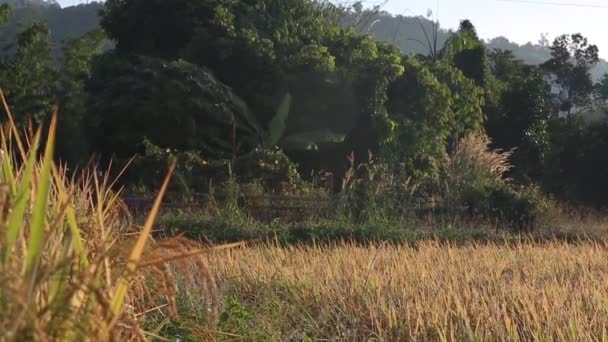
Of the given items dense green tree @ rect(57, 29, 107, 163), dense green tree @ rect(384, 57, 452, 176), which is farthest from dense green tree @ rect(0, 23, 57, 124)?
dense green tree @ rect(384, 57, 452, 176)

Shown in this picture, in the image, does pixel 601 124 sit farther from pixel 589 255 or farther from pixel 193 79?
pixel 589 255

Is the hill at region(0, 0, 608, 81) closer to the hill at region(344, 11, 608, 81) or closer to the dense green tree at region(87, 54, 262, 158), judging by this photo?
the hill at region(344, 11, 608, 81)

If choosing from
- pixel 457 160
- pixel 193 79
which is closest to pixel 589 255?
pixel 457 160

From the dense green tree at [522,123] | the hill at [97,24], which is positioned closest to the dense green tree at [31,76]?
the hill at [97,24]

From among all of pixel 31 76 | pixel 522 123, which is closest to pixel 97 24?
pixel 31 76

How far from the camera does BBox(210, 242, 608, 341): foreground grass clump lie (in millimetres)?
4266

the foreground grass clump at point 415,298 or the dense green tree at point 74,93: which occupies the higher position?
the foreground grass clump at point 415,298

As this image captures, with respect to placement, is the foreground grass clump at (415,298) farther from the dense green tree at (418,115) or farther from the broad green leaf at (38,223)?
the dense green tree at (418,115)

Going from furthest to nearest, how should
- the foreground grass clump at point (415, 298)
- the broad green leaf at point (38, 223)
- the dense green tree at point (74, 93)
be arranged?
the dense green tree at point (74, 93) → the foreground grass clump at point (415, 298) → the broad green leaf at point (38, 223)

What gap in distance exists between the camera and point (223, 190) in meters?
14.3

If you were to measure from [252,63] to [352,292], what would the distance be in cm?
1597

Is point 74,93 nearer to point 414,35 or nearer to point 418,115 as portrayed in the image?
point 418,115

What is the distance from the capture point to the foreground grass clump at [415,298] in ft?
14.0

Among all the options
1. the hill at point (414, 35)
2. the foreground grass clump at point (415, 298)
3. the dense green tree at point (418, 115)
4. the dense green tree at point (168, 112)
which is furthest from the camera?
the hill at point (414, 35)
